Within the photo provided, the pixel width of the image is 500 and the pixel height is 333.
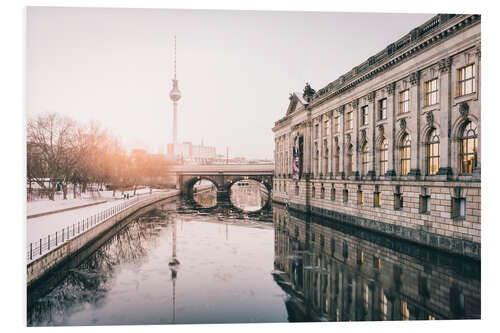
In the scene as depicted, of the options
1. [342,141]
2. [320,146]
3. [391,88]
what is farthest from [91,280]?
[320,146]

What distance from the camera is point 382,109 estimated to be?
27281 mm

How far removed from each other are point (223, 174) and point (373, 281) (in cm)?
5540

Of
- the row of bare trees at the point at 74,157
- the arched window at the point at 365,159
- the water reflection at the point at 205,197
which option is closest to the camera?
the row of bare trees at the point at 74,157

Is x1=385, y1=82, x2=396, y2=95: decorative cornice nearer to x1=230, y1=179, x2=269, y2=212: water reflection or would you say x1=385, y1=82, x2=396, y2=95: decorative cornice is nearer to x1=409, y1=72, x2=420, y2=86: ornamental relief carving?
x1=409, y1=72, x2=420, y2=86: ornamental relief carving

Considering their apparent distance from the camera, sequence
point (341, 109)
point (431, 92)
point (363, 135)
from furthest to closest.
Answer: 1. point (341, 109)
2. point (363, 135)
3. point (431, 92)

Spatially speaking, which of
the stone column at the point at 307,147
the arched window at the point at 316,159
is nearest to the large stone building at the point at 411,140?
the arched window at the point at 316,159

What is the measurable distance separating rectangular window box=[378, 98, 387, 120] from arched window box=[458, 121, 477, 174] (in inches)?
331

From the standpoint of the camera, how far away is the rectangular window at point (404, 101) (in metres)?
23.9

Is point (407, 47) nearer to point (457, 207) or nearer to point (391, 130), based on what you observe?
point (391, 130)

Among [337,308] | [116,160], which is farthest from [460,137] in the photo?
[116,160]

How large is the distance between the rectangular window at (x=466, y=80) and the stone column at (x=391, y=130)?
20.9 feet

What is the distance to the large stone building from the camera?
17.8 meters

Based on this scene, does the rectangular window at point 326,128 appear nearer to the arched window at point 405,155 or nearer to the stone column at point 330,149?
the stone column at point 330,149

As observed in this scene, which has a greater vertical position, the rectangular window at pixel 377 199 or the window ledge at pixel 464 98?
the window ledge at pixel 464 98
